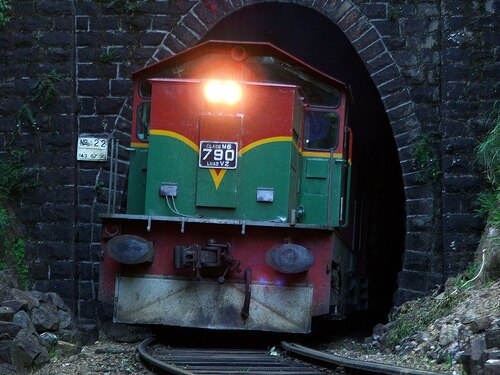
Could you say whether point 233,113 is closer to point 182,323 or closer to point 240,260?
point 240,260

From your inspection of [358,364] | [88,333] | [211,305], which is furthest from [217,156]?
[358,364]

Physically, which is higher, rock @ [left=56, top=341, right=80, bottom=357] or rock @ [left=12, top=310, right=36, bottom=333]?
rock @ [left=12, top=310, right=36, bottom=333]

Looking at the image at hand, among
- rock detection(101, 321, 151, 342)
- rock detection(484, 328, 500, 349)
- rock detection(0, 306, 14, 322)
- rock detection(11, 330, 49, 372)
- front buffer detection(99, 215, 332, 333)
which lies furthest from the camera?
rock detection(101, 321, 151, 342)

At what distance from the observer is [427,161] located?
11984 mm

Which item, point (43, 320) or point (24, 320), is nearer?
point (24, 320)

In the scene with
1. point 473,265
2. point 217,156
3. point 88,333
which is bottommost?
point 88,333

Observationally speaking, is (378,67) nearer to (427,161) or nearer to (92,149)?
(427,161)

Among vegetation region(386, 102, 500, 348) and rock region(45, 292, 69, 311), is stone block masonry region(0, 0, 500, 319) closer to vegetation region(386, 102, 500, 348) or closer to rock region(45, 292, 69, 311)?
vegetation region(386, 102, 500, 348)

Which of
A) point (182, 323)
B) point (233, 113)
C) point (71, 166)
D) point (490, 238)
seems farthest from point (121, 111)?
point (490, 238)

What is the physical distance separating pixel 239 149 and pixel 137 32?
11.6 ft

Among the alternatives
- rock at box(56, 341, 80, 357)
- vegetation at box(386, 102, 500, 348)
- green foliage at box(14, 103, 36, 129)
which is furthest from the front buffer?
green foliage at box(14, 103, 36, 129)

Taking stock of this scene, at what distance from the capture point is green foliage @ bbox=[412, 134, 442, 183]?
11.9 metres

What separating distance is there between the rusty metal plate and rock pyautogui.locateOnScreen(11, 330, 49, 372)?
4.01 ft

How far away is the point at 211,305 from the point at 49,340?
4.71ft
